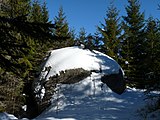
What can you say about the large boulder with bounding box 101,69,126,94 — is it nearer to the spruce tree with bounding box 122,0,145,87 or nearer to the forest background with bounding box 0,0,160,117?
the forest background with bounding box 0,0,160,117

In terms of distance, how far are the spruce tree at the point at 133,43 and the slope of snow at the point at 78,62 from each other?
7.47 metres

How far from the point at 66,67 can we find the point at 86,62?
53.5 inches

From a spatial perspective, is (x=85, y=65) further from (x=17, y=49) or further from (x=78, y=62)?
(x=17, y=49)

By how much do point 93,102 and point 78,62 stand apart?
367 centimetres

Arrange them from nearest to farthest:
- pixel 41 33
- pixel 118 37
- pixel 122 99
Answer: pixel 41 33, pixel 122 99, pixel 118 37

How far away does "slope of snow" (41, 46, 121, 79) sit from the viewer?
17.0m

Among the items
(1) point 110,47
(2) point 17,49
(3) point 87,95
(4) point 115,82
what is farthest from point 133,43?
(2) point 17,49

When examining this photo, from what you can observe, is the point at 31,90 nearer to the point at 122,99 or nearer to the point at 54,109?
the point at 54,109

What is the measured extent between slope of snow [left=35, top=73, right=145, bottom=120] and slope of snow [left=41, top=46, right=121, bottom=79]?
2.86 feet

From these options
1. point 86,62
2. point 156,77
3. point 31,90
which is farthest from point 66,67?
point 156,77

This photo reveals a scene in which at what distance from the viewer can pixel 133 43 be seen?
91.6ft

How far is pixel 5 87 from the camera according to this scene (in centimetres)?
1542

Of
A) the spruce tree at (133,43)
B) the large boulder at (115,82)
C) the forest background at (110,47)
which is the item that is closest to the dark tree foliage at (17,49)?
the forest background at (110,47)

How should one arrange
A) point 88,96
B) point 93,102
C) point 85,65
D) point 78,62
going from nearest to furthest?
point 93,102 → point 88,96 → point 85,65 → point 78,62
